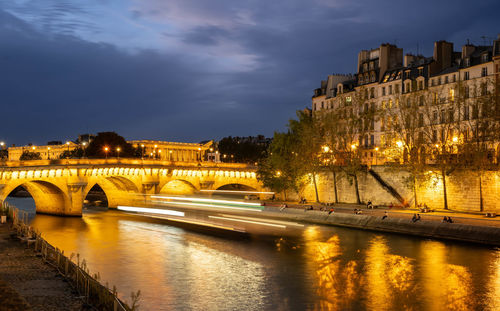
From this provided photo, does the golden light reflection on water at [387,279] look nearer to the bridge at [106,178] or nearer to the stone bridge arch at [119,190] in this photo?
the bridge at [106,178]

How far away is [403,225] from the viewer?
43.7 m

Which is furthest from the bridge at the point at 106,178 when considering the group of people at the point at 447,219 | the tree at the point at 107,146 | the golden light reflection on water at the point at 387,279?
the group of people at the point at 447,219

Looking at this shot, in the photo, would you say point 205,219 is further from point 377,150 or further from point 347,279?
point 377,150

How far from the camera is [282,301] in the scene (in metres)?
24.3

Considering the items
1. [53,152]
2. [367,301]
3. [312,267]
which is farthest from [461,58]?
[53,152]

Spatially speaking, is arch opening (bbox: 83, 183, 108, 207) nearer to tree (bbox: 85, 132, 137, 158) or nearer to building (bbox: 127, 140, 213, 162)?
tree (bbox: 85, 132, 137, 158)

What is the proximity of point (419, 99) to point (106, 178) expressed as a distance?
4039 centimetres

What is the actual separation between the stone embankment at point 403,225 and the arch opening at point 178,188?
79.0 ft

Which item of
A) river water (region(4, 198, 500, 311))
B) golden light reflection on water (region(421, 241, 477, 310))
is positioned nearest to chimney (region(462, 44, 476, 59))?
river water (region(4, 198, 500, 311))

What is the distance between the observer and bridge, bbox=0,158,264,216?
54.8 meters

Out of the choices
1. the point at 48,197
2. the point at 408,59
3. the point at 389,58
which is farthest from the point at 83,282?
the point at 389,58

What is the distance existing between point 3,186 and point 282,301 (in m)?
39.0

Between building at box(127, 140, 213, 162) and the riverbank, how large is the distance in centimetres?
10789

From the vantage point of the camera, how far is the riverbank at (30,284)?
14254mm
